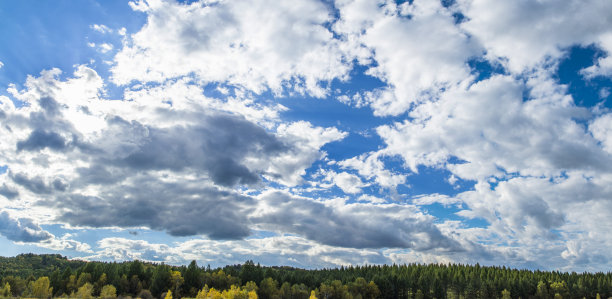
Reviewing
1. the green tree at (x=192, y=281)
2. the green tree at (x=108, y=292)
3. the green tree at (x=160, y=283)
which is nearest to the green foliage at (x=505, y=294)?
the green tree at (x=192, y=281)

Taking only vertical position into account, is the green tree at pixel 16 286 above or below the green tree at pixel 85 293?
below

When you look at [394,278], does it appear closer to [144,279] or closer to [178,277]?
[178,277]

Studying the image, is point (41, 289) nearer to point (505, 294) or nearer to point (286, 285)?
point (286, 285)

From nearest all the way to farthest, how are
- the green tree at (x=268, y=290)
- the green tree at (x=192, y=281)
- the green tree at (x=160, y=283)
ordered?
the green tree at (x=268, y=290) → the green tree at (x=160, y=283) → the green tree at (x=192, y=281)

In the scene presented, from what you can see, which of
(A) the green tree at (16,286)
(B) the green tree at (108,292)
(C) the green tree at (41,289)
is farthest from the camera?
(A) the green tree at (16,286)

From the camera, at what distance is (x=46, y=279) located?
15538 cm

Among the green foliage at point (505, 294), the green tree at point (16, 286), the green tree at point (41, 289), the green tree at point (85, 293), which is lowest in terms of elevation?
the green tree at point (16, 286)

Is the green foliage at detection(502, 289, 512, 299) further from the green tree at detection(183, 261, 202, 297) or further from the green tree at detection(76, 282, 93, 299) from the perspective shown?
the green tree at detection(76, 282, 93, 299)

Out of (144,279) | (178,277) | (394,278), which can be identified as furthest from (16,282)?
(394,278)

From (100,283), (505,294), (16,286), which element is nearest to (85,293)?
(100,283)

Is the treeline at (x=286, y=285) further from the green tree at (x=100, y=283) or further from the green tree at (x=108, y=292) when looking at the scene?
the green tree at (x=108, y=292)

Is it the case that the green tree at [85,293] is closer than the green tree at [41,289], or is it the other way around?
the green tree at [85,293]

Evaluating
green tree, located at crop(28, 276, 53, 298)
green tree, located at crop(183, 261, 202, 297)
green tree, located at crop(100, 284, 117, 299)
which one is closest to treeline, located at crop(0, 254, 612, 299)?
green tree, located at crop(183, 261, 202, 297)

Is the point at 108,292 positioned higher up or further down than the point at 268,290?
further down
